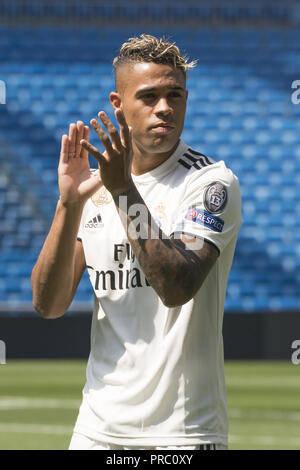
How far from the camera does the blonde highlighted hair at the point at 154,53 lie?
2576 millimetres

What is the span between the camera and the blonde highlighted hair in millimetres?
2576

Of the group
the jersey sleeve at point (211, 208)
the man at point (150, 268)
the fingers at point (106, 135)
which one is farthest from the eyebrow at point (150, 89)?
the fingers at point (106, 135)

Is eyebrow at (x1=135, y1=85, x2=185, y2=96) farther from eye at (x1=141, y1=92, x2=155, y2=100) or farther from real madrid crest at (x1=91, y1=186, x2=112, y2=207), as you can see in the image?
real madrid crest at (x1=91, y1=186, x2=112, y2=207)

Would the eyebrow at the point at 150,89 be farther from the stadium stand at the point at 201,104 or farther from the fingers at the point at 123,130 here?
the stadium stand at the point at 201,104

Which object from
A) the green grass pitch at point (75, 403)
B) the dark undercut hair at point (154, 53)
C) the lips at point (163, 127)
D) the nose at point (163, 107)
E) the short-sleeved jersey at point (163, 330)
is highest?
the dark undercut hair at point (154, 53)

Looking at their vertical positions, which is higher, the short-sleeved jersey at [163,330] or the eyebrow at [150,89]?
the eyebrow at [150,89]

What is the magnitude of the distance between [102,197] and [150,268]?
1.65 feet

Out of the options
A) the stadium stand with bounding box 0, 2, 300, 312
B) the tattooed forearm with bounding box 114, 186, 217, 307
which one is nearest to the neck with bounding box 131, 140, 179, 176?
the tattooed forearm with bounding box 114, 186, 217, 307

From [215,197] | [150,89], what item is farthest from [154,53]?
[215,197]

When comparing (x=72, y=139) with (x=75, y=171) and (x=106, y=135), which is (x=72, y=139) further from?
(x=106, y=135)

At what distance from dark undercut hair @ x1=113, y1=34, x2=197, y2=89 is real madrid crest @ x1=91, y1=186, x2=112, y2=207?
38 cm

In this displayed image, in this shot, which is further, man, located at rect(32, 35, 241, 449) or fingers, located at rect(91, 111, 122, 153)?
man, located at rect(32, 35, 241, 449)

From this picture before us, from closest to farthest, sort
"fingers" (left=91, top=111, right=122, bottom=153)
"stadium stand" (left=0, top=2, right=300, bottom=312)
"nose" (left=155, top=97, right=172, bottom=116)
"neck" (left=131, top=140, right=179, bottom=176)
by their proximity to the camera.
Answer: "fingers" (left=91, top=111, right=122, bottom=153)
"nose" (left=155, top=97, right=172, bottom=116)
"neck" (left=131, top=140, right=179, bottom=176)
"stadium stand" (left=0, top=2, right=300, bottom=312)

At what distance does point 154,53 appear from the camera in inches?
102
